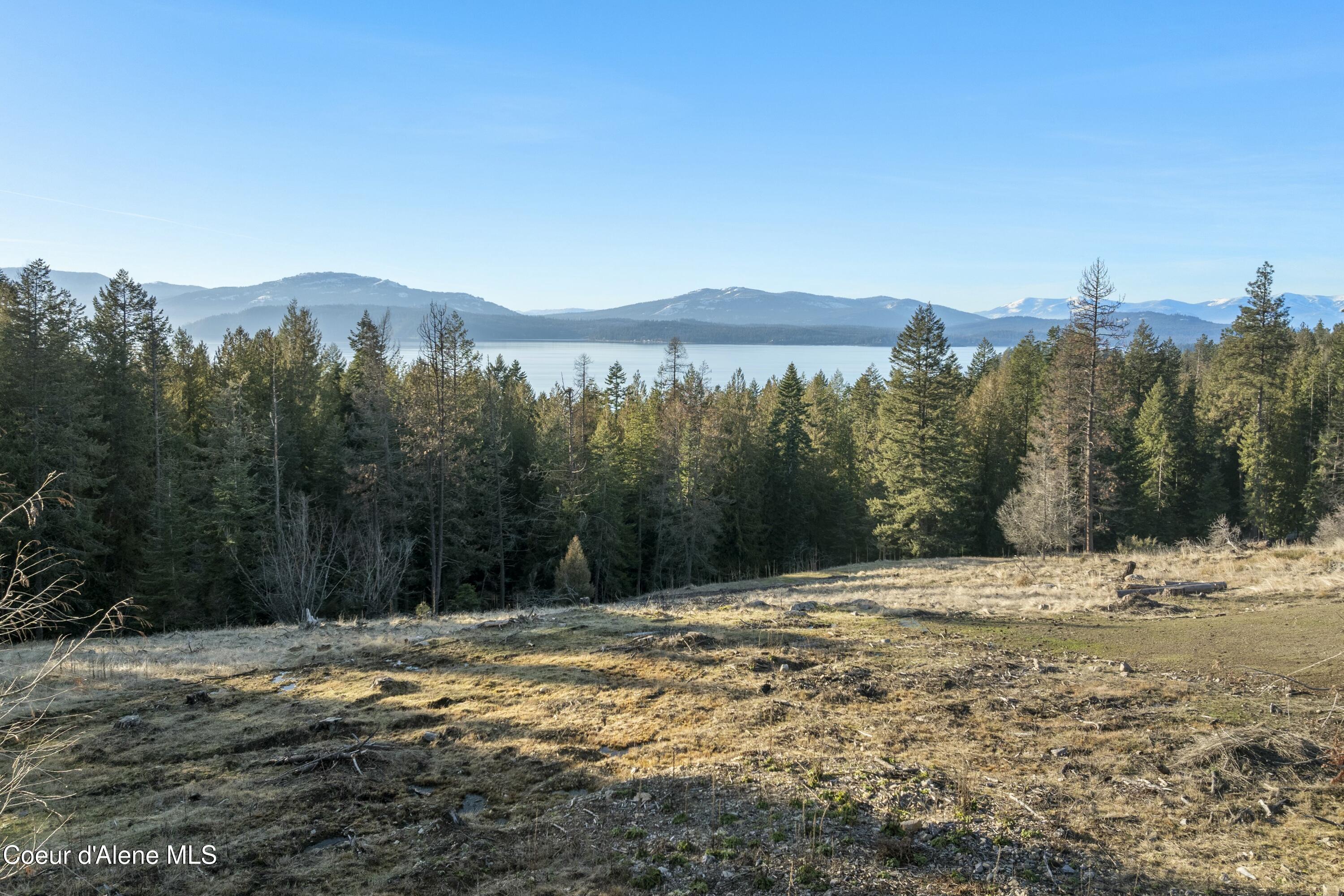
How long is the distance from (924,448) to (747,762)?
122 feet

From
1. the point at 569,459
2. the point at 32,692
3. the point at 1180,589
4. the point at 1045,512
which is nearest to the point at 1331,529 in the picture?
the point at 1045,512

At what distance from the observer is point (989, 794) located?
7273mm

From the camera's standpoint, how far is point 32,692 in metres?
12.3

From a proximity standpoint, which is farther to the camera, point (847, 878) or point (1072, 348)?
point (1072, 348)

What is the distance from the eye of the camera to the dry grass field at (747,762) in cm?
629

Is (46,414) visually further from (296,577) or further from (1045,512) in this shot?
(1045,512)

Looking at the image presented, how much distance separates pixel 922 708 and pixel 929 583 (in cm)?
1469

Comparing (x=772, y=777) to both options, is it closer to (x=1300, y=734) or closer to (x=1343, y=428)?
(x=1300, y=734)

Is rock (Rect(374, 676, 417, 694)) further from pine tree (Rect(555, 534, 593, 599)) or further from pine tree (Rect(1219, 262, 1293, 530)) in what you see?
pine tree (Rect(1219, 262, 1293, 530))

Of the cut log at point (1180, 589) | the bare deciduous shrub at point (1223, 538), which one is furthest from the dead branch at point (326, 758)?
the bare deciduous shrub at point (1223, 538)

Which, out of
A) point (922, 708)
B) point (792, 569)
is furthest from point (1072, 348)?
point (922, 708)

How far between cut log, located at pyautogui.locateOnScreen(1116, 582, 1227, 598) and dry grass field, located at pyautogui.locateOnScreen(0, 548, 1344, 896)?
1.55m

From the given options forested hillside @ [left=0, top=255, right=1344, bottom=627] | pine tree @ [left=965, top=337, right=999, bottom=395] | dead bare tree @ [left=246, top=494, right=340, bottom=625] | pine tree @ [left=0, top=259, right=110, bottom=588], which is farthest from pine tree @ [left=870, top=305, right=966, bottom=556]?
pine tree @ [left=0, top=259, right=110, bottom=588]

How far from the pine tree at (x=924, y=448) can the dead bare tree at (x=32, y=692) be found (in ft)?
129
